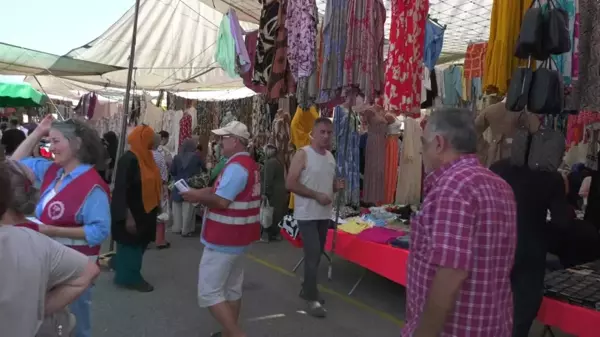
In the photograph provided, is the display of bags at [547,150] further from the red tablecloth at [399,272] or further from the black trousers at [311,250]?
the black trousers at [311,250]

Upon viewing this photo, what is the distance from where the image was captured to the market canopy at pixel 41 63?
313 inches

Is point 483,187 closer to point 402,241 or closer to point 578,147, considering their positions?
point 402,241

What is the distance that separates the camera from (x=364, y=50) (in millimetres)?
4539

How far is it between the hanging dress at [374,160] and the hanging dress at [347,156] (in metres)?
0.30

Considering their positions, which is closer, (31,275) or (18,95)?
(31,275)

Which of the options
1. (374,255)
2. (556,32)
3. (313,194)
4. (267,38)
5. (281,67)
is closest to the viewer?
(556,32)

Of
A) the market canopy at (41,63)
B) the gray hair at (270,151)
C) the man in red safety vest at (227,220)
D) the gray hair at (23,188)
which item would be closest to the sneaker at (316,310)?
the man in red safety vest at (227,220)

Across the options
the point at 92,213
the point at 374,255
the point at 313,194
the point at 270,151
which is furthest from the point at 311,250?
the point at 270,151

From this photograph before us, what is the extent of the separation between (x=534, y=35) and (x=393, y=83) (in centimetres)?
181

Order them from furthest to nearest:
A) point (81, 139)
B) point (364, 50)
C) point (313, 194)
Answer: point (313, 194), point (364, 50), point (81, 139)

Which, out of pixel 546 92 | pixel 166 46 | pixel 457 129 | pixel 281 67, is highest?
pixel 166 46

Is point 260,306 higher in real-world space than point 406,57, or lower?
lower

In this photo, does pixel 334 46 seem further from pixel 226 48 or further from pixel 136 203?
pixel 136 203

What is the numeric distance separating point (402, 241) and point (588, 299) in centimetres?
173
